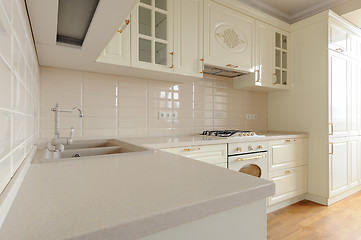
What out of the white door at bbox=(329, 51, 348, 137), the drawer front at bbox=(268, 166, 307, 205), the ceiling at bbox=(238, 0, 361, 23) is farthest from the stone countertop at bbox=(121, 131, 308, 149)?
the ceiling at bbox=(238, 0, 361, 23)

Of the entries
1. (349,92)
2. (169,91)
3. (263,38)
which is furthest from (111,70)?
(349,92)

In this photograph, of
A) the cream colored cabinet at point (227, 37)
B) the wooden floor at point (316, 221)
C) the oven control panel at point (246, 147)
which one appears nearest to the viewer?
the wooden floor at point (316, 221)

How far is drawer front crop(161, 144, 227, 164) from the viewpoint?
179 centimetres

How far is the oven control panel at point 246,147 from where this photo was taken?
2053 mm

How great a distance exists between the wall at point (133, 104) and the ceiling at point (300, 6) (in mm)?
1271

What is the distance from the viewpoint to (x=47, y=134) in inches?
70.2

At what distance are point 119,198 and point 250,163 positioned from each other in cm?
193

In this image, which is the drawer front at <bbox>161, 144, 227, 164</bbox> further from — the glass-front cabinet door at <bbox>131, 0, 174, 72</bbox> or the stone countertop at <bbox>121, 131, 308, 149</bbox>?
the glass-front cabinet door at <bbox>131, 0, 174, 72</bbox>

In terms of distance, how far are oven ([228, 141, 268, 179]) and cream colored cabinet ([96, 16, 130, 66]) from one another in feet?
3.98

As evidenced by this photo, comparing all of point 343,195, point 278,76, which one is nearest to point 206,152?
point 278,76

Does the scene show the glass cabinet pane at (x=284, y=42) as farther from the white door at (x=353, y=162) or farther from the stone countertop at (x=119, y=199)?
the stone countertop at (x=119, y=199)

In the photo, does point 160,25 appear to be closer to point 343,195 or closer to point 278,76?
point 278,76

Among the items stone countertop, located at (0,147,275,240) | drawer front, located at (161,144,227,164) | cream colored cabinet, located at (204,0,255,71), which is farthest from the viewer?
cream colored cabinet, located at (204,0,255,71)

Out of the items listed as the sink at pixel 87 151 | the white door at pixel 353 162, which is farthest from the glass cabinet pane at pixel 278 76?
the sink at pixel 87 151
